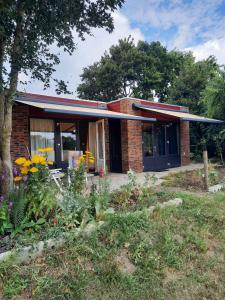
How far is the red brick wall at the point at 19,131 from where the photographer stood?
32.8 feet

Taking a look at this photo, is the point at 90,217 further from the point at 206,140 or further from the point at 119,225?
the point at 206,140

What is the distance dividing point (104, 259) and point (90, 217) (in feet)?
3.20

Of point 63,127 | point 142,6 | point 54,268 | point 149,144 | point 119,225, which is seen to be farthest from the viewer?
point 149,144

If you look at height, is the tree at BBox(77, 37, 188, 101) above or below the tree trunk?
above

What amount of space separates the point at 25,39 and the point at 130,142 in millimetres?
7953

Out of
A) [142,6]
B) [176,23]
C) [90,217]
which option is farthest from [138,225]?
[176,23]

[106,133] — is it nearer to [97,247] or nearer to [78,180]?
[78,180]

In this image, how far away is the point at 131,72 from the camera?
1139 inches

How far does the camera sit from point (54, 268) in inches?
142

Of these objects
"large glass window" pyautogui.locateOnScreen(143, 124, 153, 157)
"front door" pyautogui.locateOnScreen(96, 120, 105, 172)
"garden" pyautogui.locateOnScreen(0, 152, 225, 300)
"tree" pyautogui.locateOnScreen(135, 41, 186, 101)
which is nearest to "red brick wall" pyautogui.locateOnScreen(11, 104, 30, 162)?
"front door" pyautogui.locateOnScreen(96, 120, 105, 172)

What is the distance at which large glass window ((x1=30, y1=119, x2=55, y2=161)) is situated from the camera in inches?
423

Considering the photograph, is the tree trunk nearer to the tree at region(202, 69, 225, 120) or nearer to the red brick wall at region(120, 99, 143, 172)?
the red brick wall at region(120, 99, 143, 172)

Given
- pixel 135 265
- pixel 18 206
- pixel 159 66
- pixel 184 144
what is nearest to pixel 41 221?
pixel 18 206

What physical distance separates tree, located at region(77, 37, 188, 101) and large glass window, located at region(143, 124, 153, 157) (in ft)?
53.6
